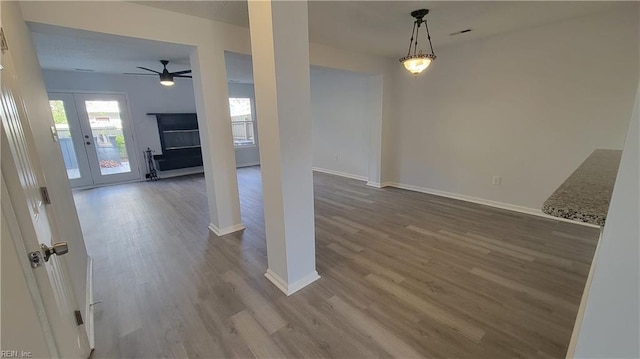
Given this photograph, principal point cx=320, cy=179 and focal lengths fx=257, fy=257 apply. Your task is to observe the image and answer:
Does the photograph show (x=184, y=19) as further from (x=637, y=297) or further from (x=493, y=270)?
(x=493, y=270)

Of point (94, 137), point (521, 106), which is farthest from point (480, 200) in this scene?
point (94, 137)

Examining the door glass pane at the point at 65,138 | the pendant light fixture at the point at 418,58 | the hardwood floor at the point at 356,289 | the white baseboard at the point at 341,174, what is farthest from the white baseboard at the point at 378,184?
the door glass pane at the point at 65,138

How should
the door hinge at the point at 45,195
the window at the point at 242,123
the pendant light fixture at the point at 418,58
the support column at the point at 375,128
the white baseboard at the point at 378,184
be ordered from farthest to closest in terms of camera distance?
the window at the point at 242,123, the white baseboard at the point at 378,184, the support column at the point at 375,128, the pendant light fixture at the point at 418,58, the door hinge at the point at 45,195

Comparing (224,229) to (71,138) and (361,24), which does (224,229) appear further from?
(71,138)

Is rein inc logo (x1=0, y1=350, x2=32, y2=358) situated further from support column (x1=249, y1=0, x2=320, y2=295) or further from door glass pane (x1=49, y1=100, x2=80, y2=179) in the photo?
door glass pane (x1=49, y1=100, x2=80, y2=179)

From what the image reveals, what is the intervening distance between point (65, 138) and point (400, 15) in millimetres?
6924

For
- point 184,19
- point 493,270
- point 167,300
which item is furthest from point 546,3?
point 167,300

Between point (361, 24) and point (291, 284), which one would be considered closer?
point (291, 284)

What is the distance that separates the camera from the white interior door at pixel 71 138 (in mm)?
5355

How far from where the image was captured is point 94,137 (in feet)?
19.0

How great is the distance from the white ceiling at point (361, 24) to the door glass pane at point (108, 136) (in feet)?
5.10

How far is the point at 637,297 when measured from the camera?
1.71ft

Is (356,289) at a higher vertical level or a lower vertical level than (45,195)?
lower

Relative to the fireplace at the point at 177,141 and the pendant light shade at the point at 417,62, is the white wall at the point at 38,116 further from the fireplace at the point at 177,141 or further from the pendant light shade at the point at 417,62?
the fireplace at the point at 177,141
